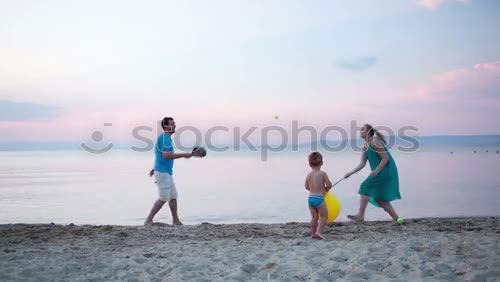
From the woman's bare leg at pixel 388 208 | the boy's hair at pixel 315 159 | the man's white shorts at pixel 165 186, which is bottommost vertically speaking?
the woman's bare leg at pixel 388 208

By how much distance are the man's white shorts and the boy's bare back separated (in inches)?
109

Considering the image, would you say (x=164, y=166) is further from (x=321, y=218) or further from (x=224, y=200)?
(x=224, y=200)

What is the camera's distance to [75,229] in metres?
7.87

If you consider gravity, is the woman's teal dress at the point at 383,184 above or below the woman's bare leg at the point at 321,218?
above

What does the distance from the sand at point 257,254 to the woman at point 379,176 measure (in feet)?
1.81

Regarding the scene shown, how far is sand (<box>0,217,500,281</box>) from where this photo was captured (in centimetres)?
503

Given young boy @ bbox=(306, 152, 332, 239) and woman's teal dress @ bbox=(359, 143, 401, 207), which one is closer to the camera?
young boy @ bbox=(306, 152, 332, 239)

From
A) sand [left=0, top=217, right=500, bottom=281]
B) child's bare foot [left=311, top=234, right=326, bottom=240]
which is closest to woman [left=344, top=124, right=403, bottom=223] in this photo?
sand [left=0, top=217, right=500, bottom=281]

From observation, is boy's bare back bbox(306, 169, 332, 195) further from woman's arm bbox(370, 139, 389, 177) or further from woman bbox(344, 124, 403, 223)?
woman's arm bbox(370, 139, 389, 177)

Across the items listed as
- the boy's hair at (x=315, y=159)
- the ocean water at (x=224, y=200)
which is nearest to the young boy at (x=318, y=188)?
the boy's hair at (x=315, y=159)

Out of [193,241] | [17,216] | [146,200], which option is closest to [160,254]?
[193,241]

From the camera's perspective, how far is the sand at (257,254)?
5031 millimetres

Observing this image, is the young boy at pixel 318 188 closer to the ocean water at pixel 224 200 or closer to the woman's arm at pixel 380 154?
the woman's arm at pixel 380 154

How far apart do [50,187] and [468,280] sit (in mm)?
15977
